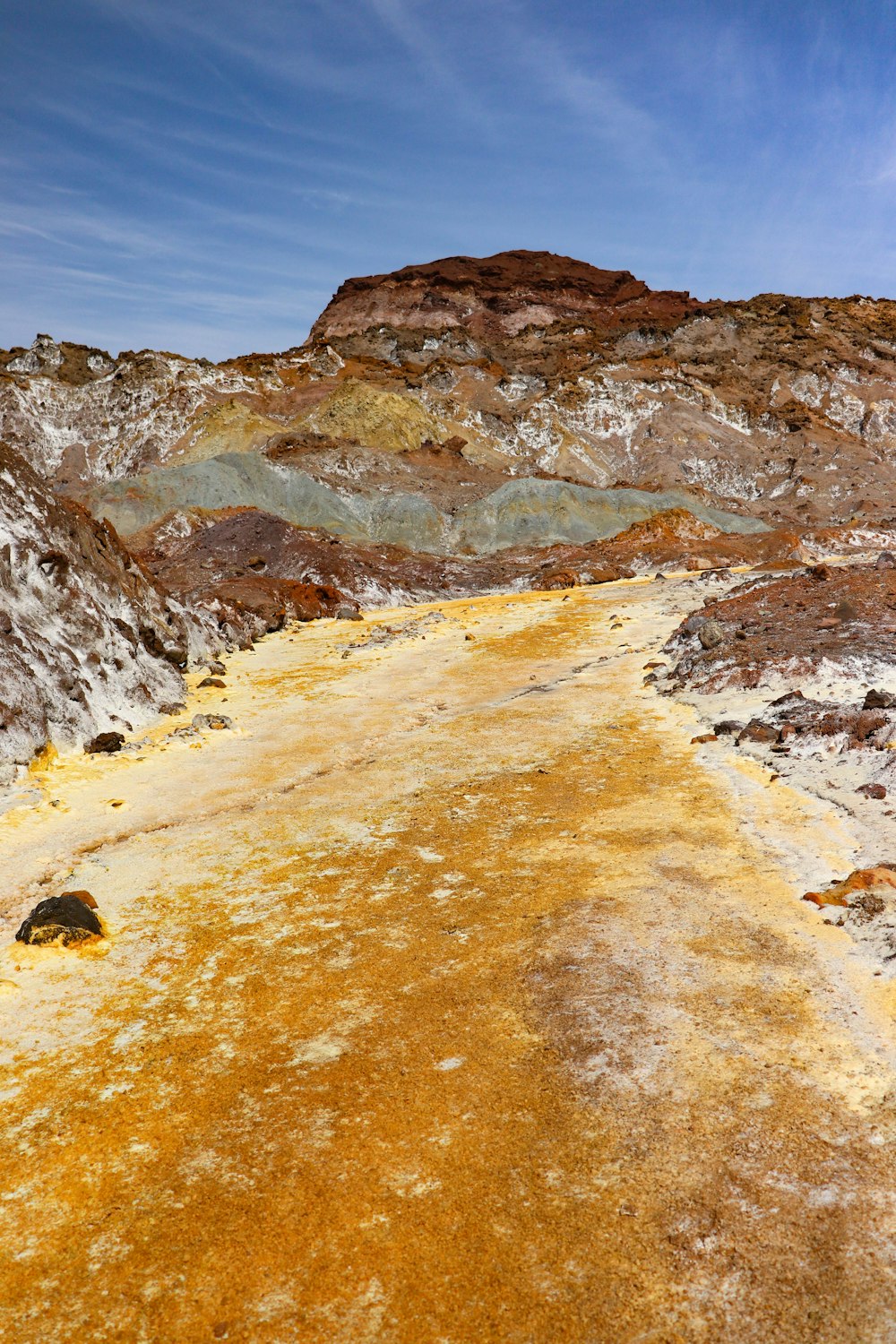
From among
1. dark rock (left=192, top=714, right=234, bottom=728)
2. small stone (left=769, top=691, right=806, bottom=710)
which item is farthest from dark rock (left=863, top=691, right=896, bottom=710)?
dark rock (left=192, top=714, right=234, bottom=728)

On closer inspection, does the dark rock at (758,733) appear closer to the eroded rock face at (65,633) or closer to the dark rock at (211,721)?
the dark rock at (211,721)

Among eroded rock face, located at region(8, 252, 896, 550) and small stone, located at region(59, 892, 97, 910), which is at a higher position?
eroded rock face, located at region(8, 252, 896, 550)

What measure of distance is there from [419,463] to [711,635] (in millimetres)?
38045

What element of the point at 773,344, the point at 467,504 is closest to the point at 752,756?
the point at 467,504

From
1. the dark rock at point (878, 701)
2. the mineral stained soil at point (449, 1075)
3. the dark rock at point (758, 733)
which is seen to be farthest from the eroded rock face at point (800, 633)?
the mineral stained soil at point (449, 1075)

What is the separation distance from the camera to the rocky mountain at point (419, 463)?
14023 millimetres

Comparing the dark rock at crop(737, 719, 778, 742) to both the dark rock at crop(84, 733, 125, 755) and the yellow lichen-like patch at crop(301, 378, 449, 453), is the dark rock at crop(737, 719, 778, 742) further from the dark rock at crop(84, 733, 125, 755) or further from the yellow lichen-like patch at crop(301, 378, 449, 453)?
the yellow lichen-like patch at crop(301, 378, 449, 453)

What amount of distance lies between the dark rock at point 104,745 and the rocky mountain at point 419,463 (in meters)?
0.44

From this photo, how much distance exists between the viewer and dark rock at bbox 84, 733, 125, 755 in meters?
10.1

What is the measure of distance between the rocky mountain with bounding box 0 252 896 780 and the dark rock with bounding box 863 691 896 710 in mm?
9397

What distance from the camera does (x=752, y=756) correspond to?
29.7ft

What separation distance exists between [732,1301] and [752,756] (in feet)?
22.4

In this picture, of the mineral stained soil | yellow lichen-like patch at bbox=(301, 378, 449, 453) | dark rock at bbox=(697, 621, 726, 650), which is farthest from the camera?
yellow lichen-like patch at bbox=(301, 378, 449, 453)

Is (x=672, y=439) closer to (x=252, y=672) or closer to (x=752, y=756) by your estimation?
(x=252, y=672)
